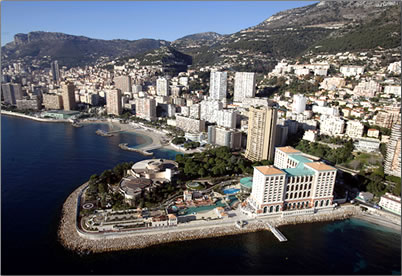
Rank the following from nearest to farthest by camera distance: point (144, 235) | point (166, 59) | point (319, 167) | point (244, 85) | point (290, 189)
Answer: point (144, 235) < point (290, 189) < point (319, 167) < point (244, 85) < point (166, 59)

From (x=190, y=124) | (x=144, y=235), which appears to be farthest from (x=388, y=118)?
(x=144, y=235)

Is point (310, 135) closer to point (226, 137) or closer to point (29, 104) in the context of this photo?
point (226, 137)

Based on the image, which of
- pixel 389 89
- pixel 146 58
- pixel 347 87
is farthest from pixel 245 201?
pixel 146 58

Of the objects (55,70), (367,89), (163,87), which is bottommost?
(163,87)

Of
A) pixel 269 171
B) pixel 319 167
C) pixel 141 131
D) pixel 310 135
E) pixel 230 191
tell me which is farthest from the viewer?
pixel 141 131

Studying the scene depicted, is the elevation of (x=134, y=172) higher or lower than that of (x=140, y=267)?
higher

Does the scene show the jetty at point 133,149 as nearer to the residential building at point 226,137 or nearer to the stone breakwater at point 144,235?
the residential building at point 226,137

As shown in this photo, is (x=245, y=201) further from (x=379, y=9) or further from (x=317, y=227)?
(x=379, y=9)

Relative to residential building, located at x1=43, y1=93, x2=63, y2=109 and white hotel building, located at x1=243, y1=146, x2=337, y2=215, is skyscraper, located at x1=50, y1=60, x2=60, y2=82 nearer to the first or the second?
residential building, located at x1=43, y1=93, x2=63, y2=109
